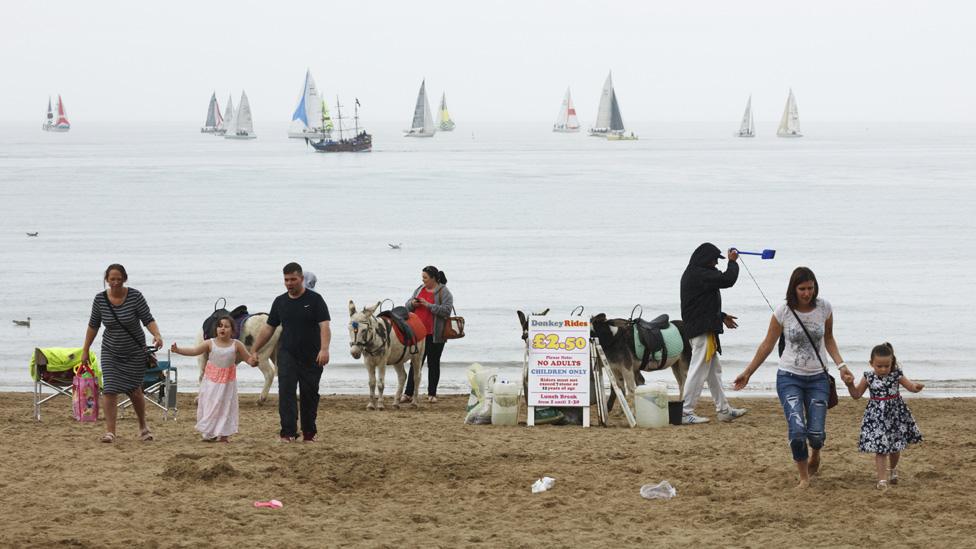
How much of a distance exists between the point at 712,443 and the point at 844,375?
2830mm

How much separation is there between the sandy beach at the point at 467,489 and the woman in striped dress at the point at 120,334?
21.9 inches

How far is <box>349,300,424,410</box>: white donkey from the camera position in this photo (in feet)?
44.5

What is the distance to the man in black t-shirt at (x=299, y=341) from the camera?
10711 mm

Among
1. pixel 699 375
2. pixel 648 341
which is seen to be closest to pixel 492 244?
pixel 648 341

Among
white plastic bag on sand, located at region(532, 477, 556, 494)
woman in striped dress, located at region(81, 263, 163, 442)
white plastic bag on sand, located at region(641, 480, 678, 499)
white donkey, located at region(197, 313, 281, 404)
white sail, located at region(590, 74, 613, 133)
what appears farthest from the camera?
white sail, located at region(590, 74, 613, 133)

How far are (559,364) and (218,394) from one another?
3.53m

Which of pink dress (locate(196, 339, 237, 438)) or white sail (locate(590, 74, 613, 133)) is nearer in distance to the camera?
pink dress (locate(196, 339, 237, 438))

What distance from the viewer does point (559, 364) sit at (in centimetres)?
1279

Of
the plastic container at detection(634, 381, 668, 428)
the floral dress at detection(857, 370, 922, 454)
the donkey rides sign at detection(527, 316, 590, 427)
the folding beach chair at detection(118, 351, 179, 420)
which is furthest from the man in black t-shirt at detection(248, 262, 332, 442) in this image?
the floral dress at detection(857, 370, 922, 454)

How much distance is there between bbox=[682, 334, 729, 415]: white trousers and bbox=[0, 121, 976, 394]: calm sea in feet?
18.8

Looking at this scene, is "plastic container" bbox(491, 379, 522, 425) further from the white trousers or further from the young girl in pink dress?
the young girl in pink dress

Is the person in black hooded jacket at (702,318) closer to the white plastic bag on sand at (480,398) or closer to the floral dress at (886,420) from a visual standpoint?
the white plastic bag on sand at (480,398)

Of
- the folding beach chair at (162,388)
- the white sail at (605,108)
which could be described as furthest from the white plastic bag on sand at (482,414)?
the white sail at (605,108)

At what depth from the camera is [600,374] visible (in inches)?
508
